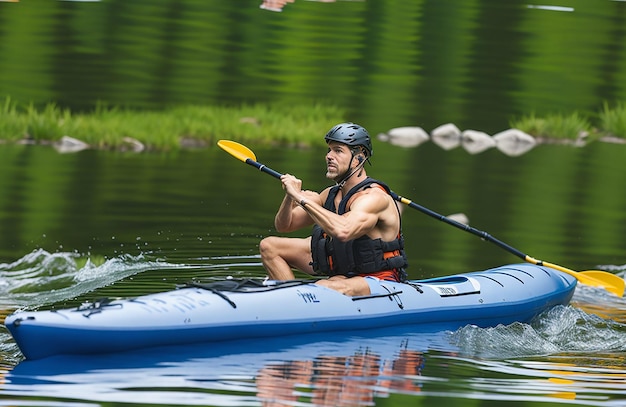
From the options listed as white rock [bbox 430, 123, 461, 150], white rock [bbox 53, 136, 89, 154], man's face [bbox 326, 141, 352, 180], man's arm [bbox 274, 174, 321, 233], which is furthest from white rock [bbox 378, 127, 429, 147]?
man's face [bbox 326, 141, 352, 180]

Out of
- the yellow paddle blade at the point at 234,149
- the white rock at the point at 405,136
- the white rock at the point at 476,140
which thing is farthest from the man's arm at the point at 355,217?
the white rock at the point at 476,140

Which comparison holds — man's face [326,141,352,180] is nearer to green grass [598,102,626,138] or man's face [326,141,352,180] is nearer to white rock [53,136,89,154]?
white rock [53,136,89,154]

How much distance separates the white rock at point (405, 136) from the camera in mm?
21531

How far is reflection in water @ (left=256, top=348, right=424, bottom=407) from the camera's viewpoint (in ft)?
20.1

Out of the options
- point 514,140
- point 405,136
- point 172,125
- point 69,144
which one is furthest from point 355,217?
point 514,140

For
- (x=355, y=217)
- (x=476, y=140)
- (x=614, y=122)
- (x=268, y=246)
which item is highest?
(x=355, y=217)

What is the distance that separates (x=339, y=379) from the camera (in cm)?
661

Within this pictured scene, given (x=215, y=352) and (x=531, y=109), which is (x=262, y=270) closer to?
(x=215, y=352)

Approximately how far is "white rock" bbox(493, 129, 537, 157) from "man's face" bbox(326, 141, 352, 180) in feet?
45.0

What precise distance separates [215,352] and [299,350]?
1.75 ft

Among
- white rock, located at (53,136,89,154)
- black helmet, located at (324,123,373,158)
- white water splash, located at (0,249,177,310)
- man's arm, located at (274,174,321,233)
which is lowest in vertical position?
white water splash, located at (0,249,177,310)

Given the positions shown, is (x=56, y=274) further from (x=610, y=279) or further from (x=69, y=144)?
(x=69, y=144)

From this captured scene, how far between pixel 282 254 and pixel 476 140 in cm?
1383

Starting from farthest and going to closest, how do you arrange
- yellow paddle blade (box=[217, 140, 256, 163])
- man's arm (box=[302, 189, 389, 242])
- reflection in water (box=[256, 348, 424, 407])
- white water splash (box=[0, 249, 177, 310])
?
yellow paddle blade (box=[217, 140, 256, 163]) < white water splash (box=[0, 249, 177, 310]) < man's arm (box=[302, 189, 389, 242]) < reflection in water (box=[256, 348, 424, 407])
